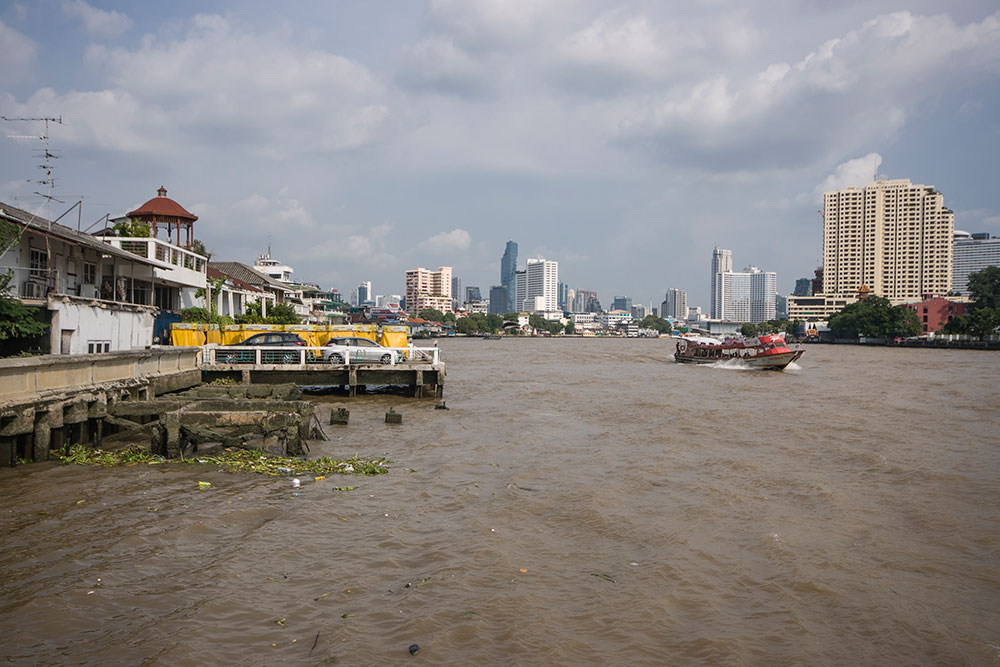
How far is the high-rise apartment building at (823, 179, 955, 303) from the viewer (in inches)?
7215

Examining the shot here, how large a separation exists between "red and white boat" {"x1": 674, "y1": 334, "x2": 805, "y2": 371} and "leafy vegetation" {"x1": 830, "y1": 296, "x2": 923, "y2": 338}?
76628 millimetres

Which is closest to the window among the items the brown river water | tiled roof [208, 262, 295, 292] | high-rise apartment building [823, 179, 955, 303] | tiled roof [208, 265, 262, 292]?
the brown river water

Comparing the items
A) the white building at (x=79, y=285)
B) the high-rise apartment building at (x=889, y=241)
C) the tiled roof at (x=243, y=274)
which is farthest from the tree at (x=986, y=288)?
the white building at (x=79, y=285)

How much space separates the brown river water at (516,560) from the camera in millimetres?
5973

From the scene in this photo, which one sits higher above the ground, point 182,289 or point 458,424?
point 182,289

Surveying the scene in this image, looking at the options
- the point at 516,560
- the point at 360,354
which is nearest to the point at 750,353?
the point at 360,354

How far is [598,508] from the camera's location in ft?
33.9

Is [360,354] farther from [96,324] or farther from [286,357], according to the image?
[96,324]

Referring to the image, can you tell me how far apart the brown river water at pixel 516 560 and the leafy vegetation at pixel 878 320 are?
382 ft

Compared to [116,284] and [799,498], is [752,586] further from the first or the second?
[116,284]

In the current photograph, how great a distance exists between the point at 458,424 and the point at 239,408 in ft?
21.0

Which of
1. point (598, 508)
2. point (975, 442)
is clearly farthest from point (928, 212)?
point (598, 508)

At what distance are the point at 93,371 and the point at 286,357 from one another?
9382 millimetres

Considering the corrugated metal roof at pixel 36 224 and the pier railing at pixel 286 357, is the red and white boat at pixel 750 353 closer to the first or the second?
the pier railing at pixel 286 357
